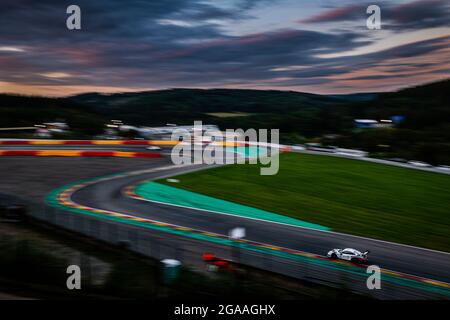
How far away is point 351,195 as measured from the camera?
78.3ft

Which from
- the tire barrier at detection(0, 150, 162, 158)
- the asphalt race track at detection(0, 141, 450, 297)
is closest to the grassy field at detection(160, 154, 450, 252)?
the asphalt race track at detection(0, 141, 450, 297)

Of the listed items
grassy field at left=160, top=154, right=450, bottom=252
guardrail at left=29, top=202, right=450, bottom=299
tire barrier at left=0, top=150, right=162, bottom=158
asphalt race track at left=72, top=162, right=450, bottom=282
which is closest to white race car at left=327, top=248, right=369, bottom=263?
guardrail at left=29, top=202, right=450, bottom=299

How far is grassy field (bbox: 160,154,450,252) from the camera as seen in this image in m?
17.6

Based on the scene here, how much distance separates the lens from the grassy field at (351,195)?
17625 mm

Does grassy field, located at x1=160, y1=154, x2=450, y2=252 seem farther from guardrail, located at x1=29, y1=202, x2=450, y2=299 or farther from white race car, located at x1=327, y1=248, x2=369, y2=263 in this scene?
guardrail, located at x1=29, y1=202, x2=450, y2=299

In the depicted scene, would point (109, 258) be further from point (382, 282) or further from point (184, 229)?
point (382, 282)

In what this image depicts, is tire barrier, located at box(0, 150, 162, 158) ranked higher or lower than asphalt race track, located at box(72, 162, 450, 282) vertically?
higher

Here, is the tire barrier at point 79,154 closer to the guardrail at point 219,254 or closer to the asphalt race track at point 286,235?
the asphalt race track at point 286,235

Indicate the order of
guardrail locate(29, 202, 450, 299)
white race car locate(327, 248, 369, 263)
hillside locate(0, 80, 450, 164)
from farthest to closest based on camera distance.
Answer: hillside locate(0, 80, 450, 164) < white race car locate(327, 248, 369, 263) < guardrail locate(29, 202, 450, 299)

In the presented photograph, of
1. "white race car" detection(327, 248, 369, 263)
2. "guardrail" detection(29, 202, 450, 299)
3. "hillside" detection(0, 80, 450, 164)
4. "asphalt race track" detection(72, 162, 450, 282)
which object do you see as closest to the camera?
"guardrail" detection(29, 202, 450, 299)

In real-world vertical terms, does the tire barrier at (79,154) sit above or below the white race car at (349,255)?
above

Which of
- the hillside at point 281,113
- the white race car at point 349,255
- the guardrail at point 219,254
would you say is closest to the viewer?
the guardrail at point 219,254

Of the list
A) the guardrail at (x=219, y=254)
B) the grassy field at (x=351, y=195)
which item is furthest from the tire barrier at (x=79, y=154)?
the guardrail at (x=219, y=254)

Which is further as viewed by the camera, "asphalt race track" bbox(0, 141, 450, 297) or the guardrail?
"asphalt race track" bbox(0, 141, 450, 297)
